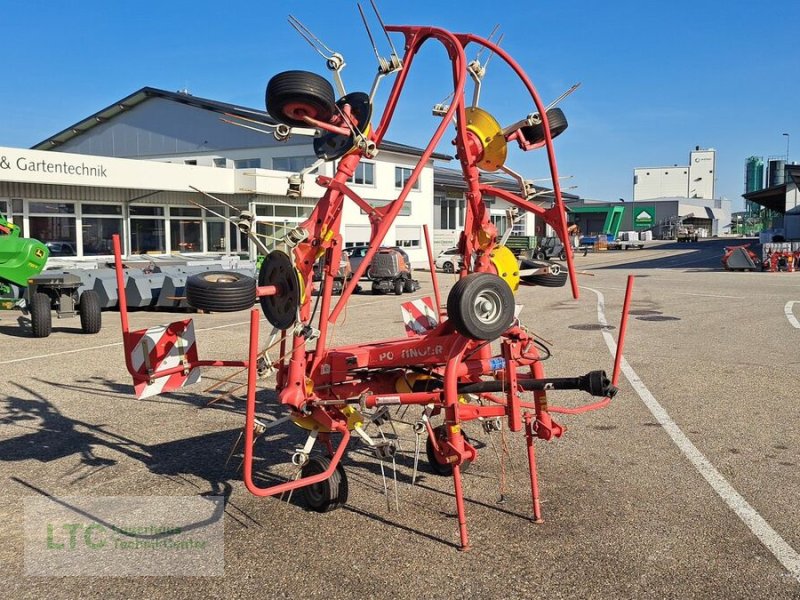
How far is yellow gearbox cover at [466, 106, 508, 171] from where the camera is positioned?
554 centimetres

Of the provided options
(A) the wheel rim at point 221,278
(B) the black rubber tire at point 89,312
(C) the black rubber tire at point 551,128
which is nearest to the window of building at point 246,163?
(B) the black rubber tire at point 89,312

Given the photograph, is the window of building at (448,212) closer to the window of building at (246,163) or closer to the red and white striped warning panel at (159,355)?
the window of building at (246,163)

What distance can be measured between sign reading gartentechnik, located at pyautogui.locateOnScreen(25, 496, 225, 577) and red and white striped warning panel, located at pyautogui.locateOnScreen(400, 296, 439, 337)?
228 cm

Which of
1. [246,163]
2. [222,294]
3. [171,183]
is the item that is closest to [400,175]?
[246,163]

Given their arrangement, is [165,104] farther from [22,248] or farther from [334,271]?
[334,271]

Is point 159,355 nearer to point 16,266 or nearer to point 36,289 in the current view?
point 36,289

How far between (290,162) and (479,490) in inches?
1146

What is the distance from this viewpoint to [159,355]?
5457mm

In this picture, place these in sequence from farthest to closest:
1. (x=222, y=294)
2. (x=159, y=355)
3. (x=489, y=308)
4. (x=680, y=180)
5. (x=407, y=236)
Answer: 1. (x=680, y=180)
2. (x=407, y=236)
3. (x=159, y=355)
4. (x=222, y=294)
5. (x=489, y=308)

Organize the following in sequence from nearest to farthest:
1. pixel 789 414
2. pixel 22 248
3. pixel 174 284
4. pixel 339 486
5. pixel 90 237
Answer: pixel 339 486, pixel 789 414, pixel 22 248, pixel 174 284, pixel 90 237

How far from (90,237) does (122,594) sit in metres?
24.1

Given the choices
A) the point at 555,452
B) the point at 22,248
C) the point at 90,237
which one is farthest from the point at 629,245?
the point at 555,452

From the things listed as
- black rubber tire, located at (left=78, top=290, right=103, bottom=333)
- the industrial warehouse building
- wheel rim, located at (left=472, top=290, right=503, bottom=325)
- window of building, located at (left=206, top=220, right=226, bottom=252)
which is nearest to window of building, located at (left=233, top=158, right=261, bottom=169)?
the industrial warehouse building

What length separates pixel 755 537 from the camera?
4.53 meters
